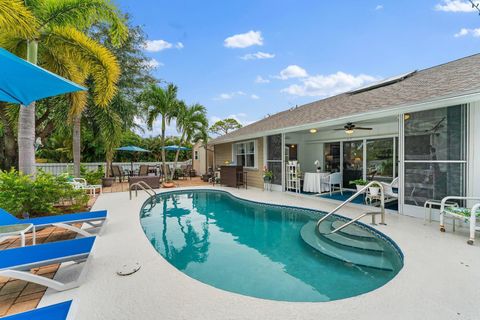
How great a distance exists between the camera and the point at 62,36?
6.39 meters

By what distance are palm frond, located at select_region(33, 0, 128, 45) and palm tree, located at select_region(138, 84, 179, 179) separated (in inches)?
244

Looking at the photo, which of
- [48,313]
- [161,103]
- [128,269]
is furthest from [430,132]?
[161,103]

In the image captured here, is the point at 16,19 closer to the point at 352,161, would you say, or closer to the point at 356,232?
the point at 356,232

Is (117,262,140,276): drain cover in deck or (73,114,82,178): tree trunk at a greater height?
(73,114,82,178): tree trunk

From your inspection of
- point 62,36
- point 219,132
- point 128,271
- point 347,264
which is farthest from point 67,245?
point 219,132

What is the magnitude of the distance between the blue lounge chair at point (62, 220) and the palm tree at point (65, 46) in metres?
2.30

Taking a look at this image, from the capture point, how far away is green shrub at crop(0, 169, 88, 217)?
17.1 feet

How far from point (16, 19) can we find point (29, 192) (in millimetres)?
3754

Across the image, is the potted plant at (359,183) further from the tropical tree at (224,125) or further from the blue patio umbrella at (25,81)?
the tropical tree at (224,125)

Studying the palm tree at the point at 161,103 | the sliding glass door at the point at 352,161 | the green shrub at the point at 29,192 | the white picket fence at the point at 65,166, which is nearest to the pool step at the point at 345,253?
the sliding glass door at the point at 352,161

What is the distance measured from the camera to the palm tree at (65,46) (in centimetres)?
572

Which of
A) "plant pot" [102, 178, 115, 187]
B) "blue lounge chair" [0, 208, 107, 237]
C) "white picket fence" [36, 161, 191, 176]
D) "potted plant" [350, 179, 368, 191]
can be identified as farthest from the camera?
"white picket fence" [36, 161, 191, 176]

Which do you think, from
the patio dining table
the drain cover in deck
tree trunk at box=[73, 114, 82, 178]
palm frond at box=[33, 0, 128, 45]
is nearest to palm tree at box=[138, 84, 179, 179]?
tree trunk at box=[73, 114, 82, 178]

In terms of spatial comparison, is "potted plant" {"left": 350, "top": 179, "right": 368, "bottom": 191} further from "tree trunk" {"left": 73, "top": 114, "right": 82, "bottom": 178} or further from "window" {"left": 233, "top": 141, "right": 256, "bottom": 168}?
"tree trunk" {"left": 73, "top": 114, "right": 82, "bottom": 178}
